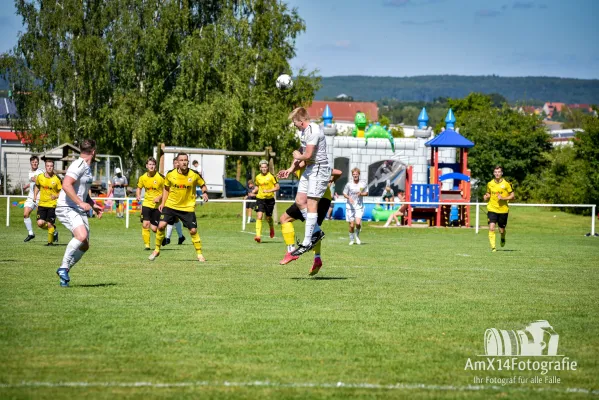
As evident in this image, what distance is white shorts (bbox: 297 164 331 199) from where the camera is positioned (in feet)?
40.9

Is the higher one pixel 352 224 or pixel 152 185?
pixel 152 185

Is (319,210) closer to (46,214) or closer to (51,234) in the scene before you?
(51,234)

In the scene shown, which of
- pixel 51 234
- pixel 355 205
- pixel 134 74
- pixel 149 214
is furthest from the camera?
pixel 134 74

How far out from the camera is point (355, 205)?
2558 cm

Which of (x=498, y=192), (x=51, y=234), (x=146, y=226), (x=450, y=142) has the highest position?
(x=450, y=142)

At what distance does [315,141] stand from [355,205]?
1338cm

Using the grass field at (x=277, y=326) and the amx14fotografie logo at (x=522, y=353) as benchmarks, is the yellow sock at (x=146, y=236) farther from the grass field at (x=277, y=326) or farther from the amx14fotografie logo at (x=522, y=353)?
the amx14fotografie logo at (x=522, y=353)

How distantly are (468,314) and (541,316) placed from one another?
2.59 feet

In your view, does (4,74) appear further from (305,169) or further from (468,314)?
(468,314)

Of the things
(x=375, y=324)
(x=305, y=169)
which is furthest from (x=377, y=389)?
(x=305, y=169)

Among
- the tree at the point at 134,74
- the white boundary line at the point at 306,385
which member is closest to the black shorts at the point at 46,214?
the white boundary line at the point at 306,385

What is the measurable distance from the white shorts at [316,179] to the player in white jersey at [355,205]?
12.4 m

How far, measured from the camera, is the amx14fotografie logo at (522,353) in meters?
7.05

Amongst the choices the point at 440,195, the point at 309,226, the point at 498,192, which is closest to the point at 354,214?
the point at 498,192
